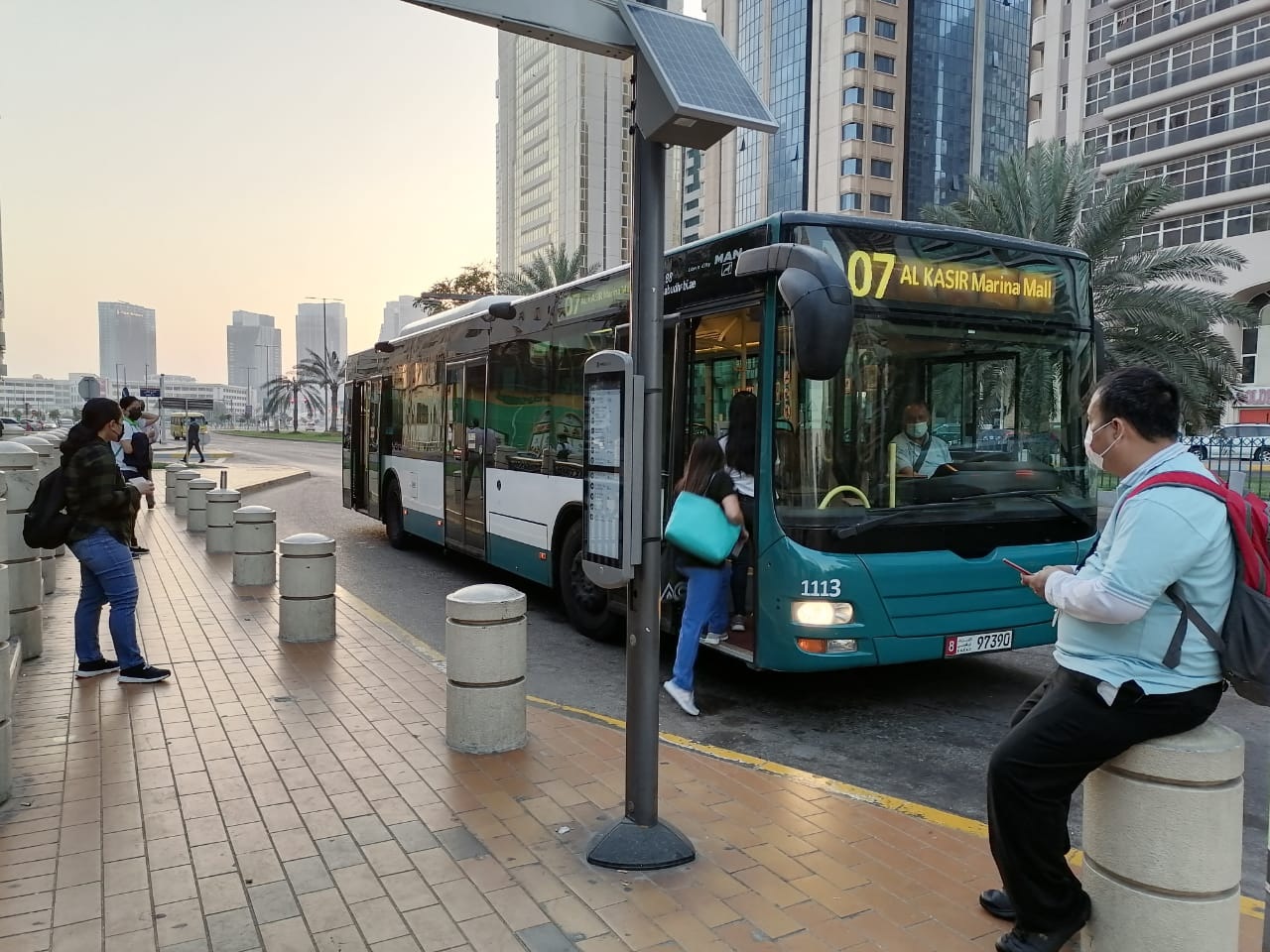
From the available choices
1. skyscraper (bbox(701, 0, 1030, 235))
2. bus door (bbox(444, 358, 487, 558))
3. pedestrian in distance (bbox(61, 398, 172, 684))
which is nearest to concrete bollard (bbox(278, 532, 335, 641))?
pedestrian in distance (bbox(61, 398, 172, 684))

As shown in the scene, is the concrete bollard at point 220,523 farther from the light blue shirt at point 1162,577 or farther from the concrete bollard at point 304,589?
the light blue shirt at point 1162,577

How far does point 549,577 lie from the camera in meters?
8.74

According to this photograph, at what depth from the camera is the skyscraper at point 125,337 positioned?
153m

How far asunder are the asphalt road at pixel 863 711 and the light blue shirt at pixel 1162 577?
199cm

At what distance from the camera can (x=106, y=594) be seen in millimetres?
6191

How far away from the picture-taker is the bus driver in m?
5.83

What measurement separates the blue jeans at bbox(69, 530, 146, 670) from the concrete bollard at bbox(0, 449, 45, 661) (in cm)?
64

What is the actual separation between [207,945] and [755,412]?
13.1 feet

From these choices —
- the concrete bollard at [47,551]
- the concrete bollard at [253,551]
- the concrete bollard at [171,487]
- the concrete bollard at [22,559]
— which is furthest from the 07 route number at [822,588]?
the concrete bollard at [171,487]

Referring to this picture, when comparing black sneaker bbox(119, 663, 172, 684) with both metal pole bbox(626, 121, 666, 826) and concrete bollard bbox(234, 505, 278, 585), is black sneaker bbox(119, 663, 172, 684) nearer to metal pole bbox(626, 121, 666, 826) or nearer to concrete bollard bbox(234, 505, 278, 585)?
concrete bollard bbox(234, 505, 278, 585)

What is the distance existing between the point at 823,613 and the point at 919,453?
46.6 inches

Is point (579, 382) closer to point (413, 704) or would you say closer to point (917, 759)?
point (413, 704)

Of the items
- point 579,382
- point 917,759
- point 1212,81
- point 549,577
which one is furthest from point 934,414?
point 1212,81

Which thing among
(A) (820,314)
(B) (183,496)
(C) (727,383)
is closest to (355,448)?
(B) (183,496)
